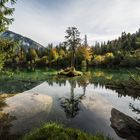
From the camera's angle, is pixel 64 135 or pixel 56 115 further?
pixel 56 115

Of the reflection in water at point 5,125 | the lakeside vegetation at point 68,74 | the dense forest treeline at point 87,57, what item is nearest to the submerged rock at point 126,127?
the lakeside vegetation at point 68,74

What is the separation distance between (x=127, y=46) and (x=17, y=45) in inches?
4393

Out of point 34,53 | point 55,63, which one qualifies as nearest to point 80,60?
point 55,63

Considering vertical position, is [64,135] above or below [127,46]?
below

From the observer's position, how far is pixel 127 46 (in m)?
123

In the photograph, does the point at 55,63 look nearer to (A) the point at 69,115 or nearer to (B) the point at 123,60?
(B) the point at 123,60

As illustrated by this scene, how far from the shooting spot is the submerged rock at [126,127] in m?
10.9

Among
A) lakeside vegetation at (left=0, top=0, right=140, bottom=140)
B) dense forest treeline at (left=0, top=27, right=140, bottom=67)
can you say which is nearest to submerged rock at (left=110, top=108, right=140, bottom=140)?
lakeside vegetation at (left=0, top=0, right=140, bottom=140)

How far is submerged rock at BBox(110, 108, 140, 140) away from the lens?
10945 millimetres

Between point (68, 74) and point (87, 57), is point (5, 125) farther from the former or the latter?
point (87, 57)

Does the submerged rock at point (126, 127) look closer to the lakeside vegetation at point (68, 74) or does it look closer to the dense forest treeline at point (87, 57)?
the lakeside vegetation at point (68, 74)

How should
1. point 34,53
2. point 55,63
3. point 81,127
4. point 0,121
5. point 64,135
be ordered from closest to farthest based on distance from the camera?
point 64,135, point 81,127, point 0,121, point 55,63, point 34,53

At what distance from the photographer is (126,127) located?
11.9 m

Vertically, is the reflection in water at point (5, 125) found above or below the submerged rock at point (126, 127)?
below
